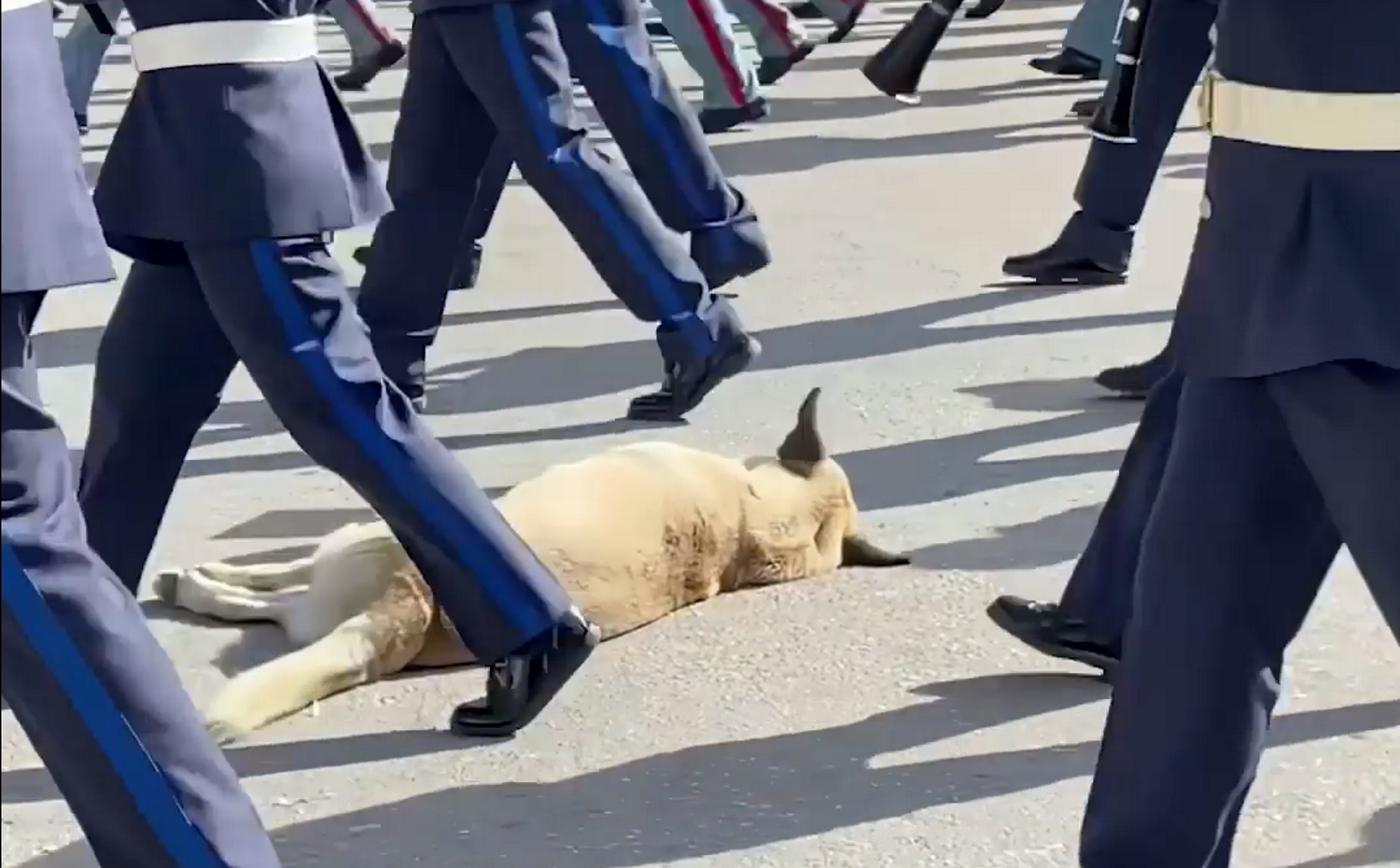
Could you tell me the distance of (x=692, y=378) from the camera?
188 inches

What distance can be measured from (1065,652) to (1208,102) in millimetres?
1286

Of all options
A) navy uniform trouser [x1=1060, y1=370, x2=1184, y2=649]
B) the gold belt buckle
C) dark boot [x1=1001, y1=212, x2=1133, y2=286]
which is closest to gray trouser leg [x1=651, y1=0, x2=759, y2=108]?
dark boot [x1=1001, y1=212, x2=1133, y2=286]

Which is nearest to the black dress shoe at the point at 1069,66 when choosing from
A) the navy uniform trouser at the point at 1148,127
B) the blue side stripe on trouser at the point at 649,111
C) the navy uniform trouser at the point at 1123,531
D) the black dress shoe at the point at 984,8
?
the black dress shoe at the point at 984,8

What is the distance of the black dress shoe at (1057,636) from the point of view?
11.0 ft

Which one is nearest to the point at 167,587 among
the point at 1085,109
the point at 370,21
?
the point at 1085,109

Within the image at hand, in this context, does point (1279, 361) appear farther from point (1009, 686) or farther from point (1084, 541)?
point (1084, 541)

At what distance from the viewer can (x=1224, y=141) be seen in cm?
221

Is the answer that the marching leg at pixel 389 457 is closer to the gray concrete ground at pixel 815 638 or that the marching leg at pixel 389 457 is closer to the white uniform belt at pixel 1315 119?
the gray concrete ground at pixel 815 638

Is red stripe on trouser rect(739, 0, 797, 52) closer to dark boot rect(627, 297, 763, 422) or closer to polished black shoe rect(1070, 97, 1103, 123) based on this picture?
polished black shoe rect(1070, 97, 1103, 123)

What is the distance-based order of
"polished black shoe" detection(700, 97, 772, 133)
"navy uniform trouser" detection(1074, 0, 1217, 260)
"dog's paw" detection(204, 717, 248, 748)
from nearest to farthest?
"dog's paw" detection(204, 717, 248, 748) < "navy uniform trouser" detection(1074, 0, 1217, 260) < "polished black shoe" detection(700, 97, 772, 133)

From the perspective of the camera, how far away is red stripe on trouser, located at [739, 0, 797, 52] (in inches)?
343

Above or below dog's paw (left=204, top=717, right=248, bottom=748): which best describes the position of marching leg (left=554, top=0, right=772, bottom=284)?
above

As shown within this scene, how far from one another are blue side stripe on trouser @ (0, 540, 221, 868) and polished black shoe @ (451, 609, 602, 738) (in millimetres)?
906

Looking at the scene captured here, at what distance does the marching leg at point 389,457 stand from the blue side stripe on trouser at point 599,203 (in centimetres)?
125
